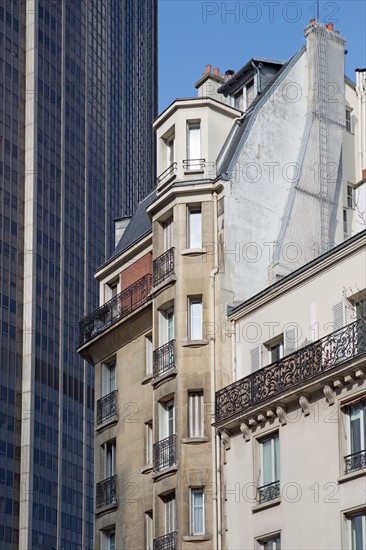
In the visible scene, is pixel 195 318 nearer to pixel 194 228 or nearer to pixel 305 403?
pixel 194 228

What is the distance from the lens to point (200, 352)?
126ft

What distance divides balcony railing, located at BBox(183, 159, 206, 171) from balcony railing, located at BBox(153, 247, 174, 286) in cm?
290

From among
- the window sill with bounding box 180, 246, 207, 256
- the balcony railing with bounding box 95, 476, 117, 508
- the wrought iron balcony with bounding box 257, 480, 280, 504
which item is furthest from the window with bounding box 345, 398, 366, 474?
the balcony railing with bounding box 95, 476, 117, 508

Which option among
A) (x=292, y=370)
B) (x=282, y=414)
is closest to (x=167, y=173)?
(x=292, y=370)

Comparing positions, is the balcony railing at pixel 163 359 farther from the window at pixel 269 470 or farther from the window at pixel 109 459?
the window at pixel 269 470

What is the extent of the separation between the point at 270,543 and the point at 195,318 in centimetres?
795

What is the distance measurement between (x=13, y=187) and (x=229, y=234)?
112638mm

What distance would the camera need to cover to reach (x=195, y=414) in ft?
124

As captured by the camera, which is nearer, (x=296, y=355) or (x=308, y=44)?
(x=296, y=355)

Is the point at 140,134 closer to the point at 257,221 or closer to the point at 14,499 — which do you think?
the point at 14,499

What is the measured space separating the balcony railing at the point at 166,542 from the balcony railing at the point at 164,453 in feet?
6.81

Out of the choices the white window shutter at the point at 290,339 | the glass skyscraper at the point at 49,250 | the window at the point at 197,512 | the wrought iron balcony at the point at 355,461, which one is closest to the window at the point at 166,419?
the window at the point at 197,512

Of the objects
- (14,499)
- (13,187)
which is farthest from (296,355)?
(13,187)

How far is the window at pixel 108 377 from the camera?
4391cm
